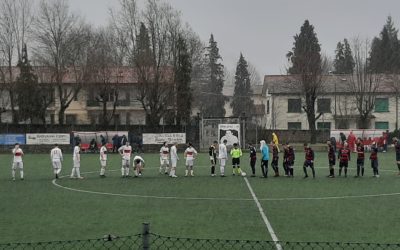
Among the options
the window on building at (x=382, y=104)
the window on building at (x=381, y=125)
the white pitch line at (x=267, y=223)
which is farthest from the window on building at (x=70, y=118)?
the white pitch line at (x=267, y=223)

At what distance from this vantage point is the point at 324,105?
70750 mm

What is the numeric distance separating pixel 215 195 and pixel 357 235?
8.34 meters

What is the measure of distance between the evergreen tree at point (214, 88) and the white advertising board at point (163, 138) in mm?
34128

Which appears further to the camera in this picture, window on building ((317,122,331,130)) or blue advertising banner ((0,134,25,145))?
window on building ((317,122,331,130))

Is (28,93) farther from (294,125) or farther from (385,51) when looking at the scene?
(385,51)

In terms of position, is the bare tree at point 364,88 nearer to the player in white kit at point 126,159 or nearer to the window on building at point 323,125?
the window on building at point 323,125

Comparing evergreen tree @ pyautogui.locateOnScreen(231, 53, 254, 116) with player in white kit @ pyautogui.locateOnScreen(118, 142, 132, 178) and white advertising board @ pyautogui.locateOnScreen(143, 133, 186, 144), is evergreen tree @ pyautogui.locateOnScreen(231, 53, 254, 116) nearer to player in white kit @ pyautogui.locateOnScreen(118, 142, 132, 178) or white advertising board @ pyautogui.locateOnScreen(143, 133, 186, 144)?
white advertising board @ pyautogui.locateOnScreen(143, 133, 186, 144)

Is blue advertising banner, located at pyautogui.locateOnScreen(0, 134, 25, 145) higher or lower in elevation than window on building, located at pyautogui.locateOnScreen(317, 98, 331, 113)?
lower

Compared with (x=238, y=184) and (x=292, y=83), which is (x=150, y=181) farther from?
(x=292, y=83)

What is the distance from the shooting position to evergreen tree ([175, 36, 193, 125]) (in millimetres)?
59969

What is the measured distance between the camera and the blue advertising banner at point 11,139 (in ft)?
174

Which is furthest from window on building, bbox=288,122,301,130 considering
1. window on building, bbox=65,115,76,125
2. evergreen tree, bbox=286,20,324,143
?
window on building, bbox=65,115,76,125

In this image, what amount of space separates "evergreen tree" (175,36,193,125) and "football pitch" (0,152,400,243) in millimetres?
32281

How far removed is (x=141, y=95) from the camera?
60.9 meters
